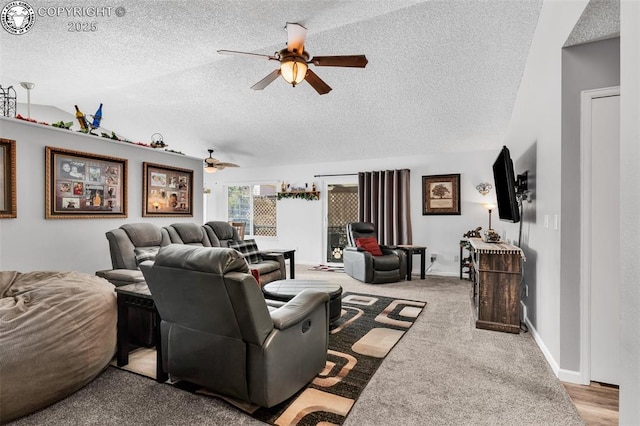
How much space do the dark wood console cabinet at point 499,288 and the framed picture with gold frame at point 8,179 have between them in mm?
4315

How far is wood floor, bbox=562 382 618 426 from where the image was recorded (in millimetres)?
1753

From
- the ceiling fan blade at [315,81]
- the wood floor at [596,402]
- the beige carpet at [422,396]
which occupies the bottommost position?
the wood floor at [596,402]

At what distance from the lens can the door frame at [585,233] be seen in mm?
2129

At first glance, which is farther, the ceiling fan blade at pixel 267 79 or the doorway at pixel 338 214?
the doorway at pixel 338 214

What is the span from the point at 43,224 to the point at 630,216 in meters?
4.21

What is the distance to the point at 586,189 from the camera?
2.14 m

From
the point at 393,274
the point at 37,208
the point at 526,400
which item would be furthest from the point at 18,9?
the point at 393,274

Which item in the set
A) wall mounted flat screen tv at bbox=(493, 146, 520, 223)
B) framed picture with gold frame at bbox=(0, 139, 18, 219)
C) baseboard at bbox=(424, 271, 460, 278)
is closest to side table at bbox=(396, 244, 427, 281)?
baseboard at bbox=(424, 271, 460, 278)

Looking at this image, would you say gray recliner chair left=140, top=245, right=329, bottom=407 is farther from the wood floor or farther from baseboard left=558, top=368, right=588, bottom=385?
baseboard left=558, top=368, right=588, bottom=385

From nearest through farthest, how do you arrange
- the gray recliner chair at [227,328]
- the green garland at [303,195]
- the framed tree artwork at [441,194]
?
1. the gray recliner chair at [227,328]
2. the framed tree artwork at [441,194]
3. the green garland at [303,195]

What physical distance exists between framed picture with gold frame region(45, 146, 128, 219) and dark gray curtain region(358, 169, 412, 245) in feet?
14.1

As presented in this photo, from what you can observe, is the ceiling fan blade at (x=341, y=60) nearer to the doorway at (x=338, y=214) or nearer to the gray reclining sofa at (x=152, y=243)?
the gray reclining sofa at (x=152, y=243)

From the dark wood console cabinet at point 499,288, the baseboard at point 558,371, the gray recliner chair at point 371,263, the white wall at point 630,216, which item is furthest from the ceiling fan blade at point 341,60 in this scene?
the gray recliner chair at point 371,263

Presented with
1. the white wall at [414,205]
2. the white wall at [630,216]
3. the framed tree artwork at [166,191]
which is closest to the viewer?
the white wall at [630,216]
